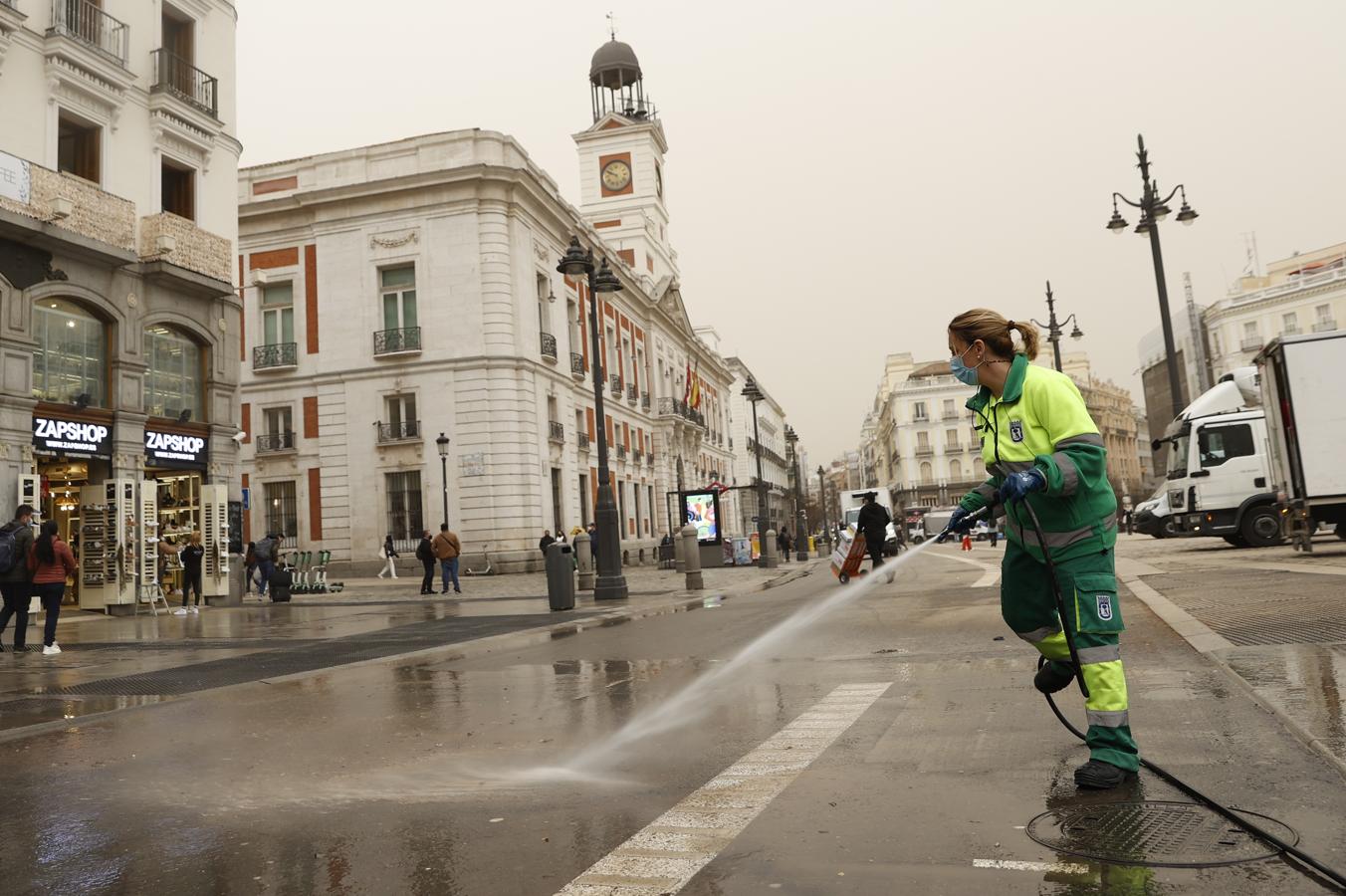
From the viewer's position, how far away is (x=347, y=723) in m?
6.21

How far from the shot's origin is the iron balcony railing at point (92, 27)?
61.1 ft

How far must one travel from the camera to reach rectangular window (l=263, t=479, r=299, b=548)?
116ft

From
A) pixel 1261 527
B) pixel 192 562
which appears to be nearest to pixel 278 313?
pixel 192 562

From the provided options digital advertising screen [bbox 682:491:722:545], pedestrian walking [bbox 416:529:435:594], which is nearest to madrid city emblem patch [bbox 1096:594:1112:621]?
pedestrian walking [bbox 416:529:435:594]

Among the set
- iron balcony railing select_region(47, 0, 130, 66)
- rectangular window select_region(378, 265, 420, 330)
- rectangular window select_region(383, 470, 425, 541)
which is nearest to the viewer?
iron balcony railing select_region(47, 0, 130, 66)

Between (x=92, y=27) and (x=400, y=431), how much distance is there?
658 inches

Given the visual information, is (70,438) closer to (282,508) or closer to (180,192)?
(180,192)

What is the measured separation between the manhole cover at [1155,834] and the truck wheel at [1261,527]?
787 inches

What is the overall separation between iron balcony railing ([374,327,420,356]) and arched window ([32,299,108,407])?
1470cm

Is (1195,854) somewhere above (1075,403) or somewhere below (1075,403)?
below

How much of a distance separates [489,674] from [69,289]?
48.5ft

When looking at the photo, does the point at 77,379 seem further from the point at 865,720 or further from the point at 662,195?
the point at 662,195

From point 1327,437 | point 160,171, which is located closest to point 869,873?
point 1327,437

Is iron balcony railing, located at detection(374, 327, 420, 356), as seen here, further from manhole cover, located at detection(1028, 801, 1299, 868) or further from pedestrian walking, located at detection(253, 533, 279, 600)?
manhole cover, located at detection(1028, 801, 1299, 868)
